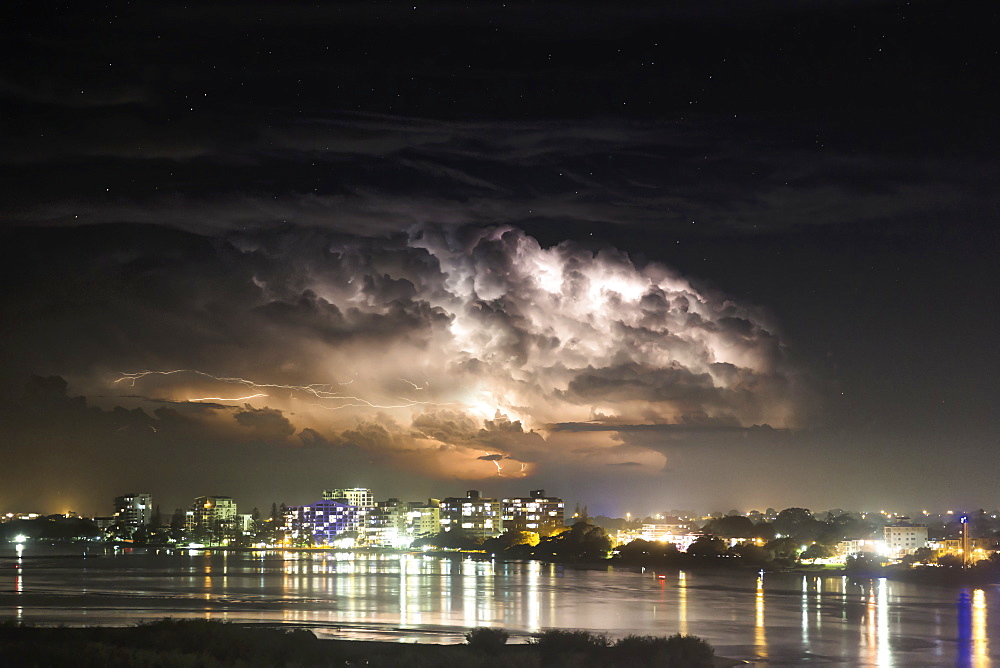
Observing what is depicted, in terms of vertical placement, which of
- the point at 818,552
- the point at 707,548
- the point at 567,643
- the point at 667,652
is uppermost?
the point at 567,643

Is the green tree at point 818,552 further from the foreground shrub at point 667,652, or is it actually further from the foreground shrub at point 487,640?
the foreground shrub at point 487,640

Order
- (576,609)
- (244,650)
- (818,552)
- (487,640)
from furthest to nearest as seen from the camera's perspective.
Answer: (818,552)
(576,609)
(487,640)
(244,650)

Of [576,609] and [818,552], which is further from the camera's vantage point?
[818,552]

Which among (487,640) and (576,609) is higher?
(487,640)

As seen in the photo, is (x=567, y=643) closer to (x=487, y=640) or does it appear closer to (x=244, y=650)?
Result: (x=487, y=640)

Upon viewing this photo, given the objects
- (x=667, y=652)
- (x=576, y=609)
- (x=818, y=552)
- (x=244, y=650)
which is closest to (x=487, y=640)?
(x=667, y=652)

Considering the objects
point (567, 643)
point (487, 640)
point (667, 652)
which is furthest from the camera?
point (567, 643)

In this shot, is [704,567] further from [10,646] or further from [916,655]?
[10,646]
